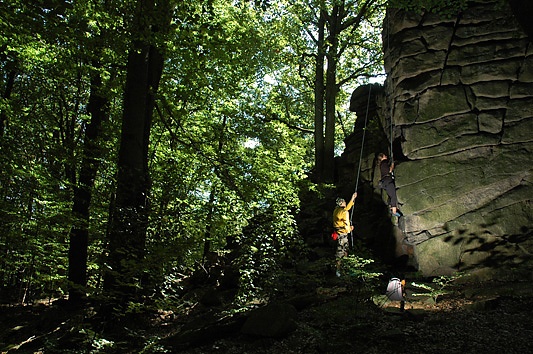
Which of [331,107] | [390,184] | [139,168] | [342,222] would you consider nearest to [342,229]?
[342,222]

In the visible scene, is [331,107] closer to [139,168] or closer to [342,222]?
[342,222]

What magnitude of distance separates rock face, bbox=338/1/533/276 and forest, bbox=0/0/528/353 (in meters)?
1.18

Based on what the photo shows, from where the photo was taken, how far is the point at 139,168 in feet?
22.8

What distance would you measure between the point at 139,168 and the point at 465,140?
25.7 feet

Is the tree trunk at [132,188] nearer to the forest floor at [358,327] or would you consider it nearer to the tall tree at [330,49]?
the forest floor at [358,327]

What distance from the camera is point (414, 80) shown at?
999 cm

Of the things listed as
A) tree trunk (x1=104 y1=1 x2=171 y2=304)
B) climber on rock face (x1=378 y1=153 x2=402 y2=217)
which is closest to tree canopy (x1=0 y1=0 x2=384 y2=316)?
tree trunk (x1=104 y1=1 x2=171 y2=304)

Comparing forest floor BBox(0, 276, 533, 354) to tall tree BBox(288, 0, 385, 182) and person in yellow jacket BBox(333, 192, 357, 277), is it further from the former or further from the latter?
tall tree BBox(288, 0, 385, 182)

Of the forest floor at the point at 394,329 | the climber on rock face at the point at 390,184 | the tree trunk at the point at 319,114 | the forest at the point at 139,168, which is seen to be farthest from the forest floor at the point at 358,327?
the tree trunk at the point at 319,114

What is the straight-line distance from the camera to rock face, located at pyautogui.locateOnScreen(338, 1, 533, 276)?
847 centimetres

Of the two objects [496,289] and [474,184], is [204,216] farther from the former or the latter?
[474,184]

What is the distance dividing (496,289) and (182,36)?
8.03 m

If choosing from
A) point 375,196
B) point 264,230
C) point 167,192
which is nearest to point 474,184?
point 375,196

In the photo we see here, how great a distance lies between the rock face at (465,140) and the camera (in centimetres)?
847
